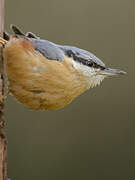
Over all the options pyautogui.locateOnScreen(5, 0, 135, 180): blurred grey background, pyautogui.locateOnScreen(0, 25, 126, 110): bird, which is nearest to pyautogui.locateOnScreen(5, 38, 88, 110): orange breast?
pyautogui.locateOnScreen(0, 25, 126, 110): bird

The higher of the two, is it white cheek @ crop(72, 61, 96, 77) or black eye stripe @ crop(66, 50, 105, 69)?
black eye stripe @ crop(66, 50, 105, 69)

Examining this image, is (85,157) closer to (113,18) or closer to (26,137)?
(26,137)

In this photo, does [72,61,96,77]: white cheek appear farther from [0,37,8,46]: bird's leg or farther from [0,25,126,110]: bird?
[0,37,8,46]: bird's leg

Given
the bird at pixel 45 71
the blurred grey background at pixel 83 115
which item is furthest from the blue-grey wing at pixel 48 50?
→ the blurred grey background at pixel 83 115

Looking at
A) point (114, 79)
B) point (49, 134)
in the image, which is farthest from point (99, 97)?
point (49, 134)

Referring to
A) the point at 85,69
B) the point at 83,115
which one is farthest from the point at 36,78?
the point at 83,115

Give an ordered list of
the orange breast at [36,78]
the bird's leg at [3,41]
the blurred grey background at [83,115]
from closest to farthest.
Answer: the orange breast at [36,78]
the bird's leg at [3,41]
the blurred grey background at [83,115]

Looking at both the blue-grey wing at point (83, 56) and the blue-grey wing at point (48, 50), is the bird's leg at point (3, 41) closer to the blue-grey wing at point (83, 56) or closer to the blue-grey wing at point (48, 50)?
the blue-grey wing at point (48, 50)
